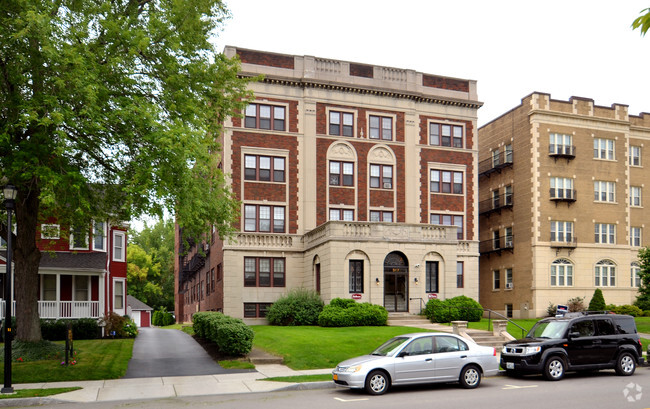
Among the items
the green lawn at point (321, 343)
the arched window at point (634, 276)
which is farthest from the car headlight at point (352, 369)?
the arched window at point (634, 276)

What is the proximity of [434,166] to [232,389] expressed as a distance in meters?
28.1

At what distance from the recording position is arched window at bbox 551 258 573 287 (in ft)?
148

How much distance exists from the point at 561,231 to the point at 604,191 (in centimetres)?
489

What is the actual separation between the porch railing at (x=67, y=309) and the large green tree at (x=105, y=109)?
11062mm

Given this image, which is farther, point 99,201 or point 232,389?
point 99,201

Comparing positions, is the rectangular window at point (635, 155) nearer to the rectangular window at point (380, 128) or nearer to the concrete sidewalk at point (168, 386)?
the rectangular window at point (380, 128)

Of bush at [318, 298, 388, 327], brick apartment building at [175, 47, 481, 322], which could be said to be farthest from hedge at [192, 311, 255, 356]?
brick apartment building at [175, 47, 481, 322]

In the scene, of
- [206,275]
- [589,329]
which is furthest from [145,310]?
[589,329]

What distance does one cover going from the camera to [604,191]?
155 ft

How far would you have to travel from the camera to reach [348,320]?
31.7 m

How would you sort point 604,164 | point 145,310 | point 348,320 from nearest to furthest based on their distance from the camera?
point 348,320 → point 604,164 → point 145,310

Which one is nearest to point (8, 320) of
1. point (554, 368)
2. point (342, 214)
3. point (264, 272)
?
point (554, 368)

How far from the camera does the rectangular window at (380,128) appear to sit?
136ft

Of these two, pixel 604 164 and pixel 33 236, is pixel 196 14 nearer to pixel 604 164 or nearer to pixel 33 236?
pixel 33 236
